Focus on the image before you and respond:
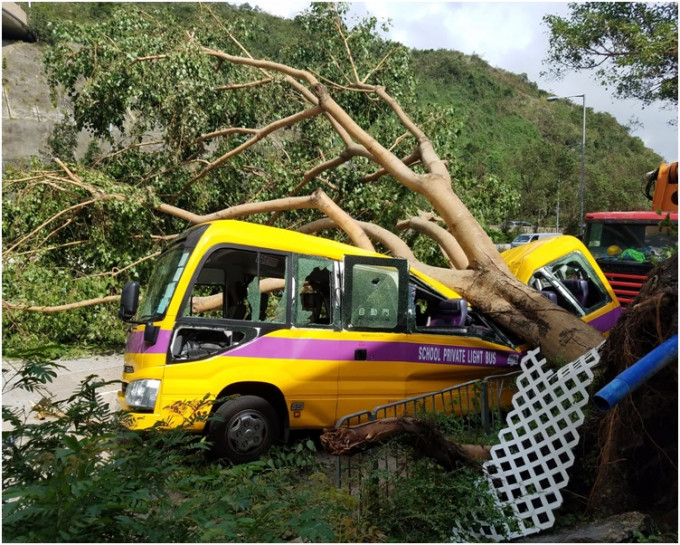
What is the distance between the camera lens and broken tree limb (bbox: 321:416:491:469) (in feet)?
14.7

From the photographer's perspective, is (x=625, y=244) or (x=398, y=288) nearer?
(x=398, y=288)

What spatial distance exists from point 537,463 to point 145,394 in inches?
131

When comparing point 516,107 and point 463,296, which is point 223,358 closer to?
point 463,296

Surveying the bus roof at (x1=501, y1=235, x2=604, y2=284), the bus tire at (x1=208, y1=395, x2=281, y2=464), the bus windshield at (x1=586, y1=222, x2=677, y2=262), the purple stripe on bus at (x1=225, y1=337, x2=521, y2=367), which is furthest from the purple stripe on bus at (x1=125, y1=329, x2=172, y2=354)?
the bus windshield at (x1=586, y1=222, x2=677, y2=262)

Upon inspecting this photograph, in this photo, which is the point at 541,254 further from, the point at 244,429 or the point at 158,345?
the point at 158,345

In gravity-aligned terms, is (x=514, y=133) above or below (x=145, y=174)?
above

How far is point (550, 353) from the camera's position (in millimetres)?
7512

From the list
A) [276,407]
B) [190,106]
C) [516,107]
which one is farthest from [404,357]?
[516,107]

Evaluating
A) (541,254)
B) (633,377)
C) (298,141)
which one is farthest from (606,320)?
(298,141)

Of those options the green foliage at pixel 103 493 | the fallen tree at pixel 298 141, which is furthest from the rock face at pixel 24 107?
the green foliage at pixel 103 493

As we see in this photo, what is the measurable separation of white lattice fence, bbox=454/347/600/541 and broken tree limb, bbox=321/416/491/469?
28 centimetres

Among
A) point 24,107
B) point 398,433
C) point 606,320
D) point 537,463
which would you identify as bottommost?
point 537,463

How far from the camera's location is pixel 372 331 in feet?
23.1

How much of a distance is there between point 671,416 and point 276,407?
3565 mm
